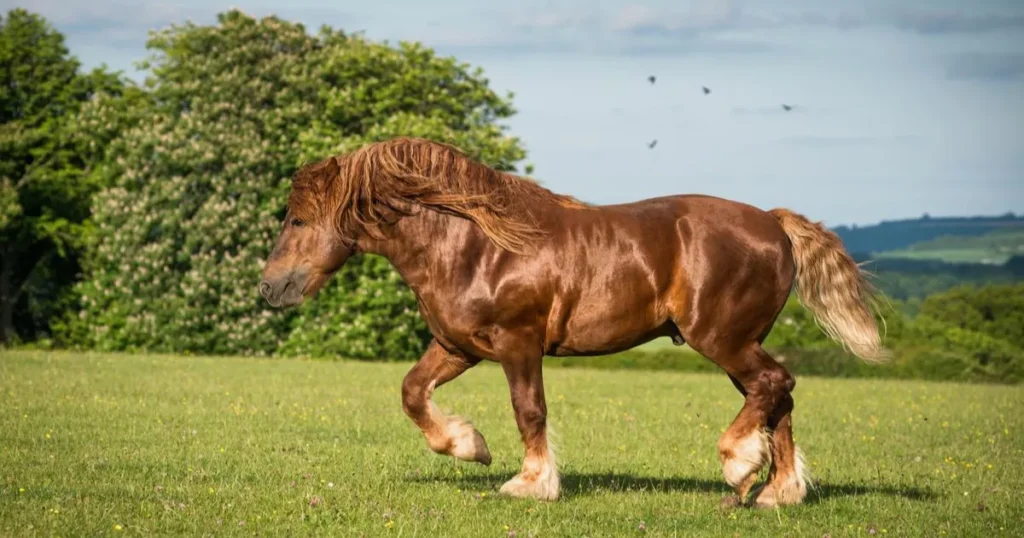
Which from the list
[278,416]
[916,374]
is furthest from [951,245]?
[278,416]

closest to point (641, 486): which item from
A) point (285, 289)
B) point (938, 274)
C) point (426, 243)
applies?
point (426, 243)

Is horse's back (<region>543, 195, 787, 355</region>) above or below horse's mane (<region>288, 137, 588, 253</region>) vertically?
below

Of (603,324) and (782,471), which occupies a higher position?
(603,324)

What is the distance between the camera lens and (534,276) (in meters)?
10.0

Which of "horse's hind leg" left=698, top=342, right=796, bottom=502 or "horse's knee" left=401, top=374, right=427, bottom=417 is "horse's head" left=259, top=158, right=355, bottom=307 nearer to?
"horse's knee" left=401, top=374, right=427, bottom=417

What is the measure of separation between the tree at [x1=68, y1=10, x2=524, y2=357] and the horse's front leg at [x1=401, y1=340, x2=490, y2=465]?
88.1 ft

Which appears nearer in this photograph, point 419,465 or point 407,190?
point 407,190

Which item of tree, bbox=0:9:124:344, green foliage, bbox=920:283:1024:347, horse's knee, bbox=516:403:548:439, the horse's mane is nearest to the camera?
Result: horse's knee, bbox=516:403:548:439

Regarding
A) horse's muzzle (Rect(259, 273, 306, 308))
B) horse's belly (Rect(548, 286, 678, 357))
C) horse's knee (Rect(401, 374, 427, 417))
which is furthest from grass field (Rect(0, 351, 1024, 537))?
horse's muzzle (Rect(259, 273, 306, 308))

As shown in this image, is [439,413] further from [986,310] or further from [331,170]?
[986,310]

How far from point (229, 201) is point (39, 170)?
677cm

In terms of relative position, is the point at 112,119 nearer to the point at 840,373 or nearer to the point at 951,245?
Result: the point at 840,373

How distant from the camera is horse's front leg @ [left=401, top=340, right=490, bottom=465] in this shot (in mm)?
10383

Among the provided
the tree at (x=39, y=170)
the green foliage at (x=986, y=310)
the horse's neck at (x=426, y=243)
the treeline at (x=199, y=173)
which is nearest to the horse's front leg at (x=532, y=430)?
the horse's neck at (x=426, y=243)
